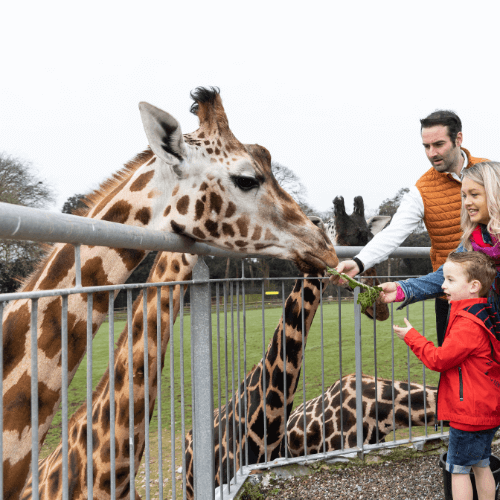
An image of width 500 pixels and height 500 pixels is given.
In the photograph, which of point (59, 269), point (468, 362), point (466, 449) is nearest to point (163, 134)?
point (59, 269)

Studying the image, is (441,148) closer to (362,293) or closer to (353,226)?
(362,293)

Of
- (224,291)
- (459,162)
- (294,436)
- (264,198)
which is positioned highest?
(459,162)

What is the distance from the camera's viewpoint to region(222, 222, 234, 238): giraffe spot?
214 centimetres

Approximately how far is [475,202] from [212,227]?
1.13 metres

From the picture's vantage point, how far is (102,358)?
456 cm

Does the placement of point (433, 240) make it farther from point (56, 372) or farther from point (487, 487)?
point (56, 372)

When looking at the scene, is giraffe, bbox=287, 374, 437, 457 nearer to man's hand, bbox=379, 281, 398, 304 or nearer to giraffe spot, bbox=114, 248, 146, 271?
man's hand, bbox=379, 281, 398, 304

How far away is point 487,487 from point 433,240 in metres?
1.25

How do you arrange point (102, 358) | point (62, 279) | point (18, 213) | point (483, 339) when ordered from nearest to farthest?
point (18, 213) < point (62, 279) < point (483, 339) < point (102, 358)

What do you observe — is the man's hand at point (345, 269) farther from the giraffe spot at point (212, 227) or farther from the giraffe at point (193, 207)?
the giraffe spot at point (212, 227)

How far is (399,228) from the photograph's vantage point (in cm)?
261

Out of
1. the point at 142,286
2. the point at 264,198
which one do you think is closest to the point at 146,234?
the point at 142,286

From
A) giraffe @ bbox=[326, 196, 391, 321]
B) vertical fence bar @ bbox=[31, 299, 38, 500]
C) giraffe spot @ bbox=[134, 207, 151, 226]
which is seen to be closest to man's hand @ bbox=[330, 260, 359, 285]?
giraffe spot @ bbox=[134, 207, 151, 226]

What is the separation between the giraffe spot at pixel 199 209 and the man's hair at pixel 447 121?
131 cm
